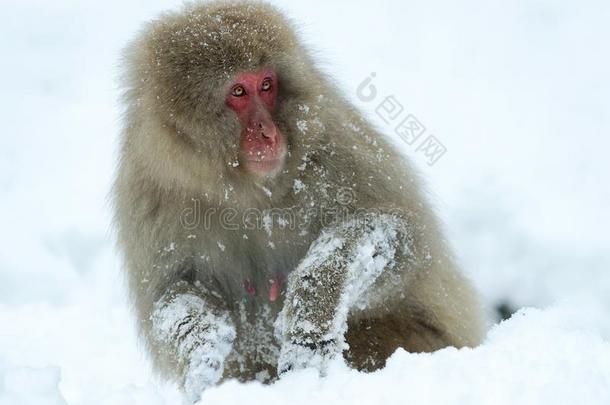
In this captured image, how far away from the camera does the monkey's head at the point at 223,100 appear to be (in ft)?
11.1

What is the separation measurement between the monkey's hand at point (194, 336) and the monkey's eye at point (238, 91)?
0.84 metres

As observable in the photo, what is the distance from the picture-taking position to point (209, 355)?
331 cm

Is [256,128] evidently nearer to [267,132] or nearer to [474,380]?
[267,132]

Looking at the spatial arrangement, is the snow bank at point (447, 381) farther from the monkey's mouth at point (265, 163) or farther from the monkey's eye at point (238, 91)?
the monkey's eye at point (238, 91)

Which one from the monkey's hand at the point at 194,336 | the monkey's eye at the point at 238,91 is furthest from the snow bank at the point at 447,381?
the monkey's eye at the point at 238,91

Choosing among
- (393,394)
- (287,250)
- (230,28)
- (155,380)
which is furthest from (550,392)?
(155,380)

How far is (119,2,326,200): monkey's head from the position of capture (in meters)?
3.38

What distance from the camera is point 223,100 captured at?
3395 mm

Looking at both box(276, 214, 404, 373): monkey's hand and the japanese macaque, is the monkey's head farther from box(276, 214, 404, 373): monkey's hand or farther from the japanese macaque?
box(276, 214, 404, 373): monkey's hand

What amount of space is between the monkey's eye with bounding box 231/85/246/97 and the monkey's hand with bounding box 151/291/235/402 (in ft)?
2.76

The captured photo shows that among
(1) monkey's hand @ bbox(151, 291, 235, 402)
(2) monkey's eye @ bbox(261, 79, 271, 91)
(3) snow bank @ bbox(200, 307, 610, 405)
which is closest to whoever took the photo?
(3) snow bank @ bbox(200, 307, 610, 405)

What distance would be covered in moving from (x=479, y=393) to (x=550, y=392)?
0.19m

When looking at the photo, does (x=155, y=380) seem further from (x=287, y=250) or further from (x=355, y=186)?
(x=355, y=186)

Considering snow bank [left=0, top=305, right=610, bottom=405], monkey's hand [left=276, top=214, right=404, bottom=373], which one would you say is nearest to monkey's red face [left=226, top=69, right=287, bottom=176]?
monkey's hand [left=276, top=214, right=404, bottom=373]
